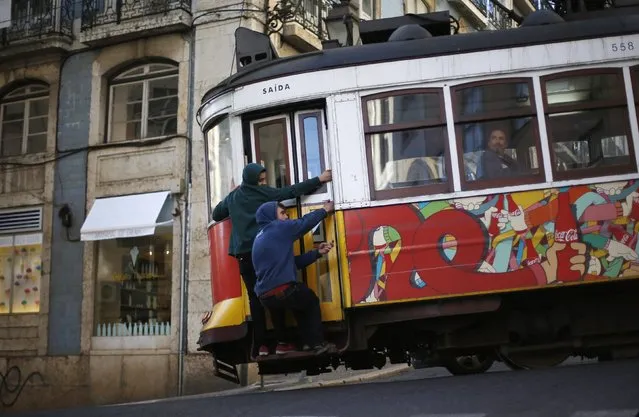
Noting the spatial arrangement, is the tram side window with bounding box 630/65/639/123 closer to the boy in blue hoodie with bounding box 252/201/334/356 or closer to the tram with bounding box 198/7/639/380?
the tram with bounding box 198/7/639/380

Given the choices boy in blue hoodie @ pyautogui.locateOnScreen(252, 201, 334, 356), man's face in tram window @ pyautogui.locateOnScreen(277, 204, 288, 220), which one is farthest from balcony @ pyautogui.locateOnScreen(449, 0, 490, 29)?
boy in blue hoodie @ pyautogui.locateOnScreen(252, 201, 334, 356)

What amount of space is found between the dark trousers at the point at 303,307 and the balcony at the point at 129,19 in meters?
8.61

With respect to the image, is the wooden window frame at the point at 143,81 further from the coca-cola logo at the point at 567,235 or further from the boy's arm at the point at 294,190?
the coca-cola logo at the point at 567,235

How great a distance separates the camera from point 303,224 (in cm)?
704

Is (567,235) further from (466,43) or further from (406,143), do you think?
(466,43)

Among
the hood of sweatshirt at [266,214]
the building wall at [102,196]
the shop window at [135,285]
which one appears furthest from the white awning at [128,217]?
the hood of sweatshirt at [266,214]

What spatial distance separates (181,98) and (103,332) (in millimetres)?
4510

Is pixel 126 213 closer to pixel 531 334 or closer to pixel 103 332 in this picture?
pixel 103 332

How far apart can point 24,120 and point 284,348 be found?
11.0 meters

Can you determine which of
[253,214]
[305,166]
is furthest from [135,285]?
[305,166]

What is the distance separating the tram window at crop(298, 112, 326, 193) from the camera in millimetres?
7600

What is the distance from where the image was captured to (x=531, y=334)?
7438mm

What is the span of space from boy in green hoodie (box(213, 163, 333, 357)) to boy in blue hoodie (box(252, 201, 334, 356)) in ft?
0.76

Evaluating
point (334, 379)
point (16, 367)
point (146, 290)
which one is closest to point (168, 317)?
point (146, 290)
